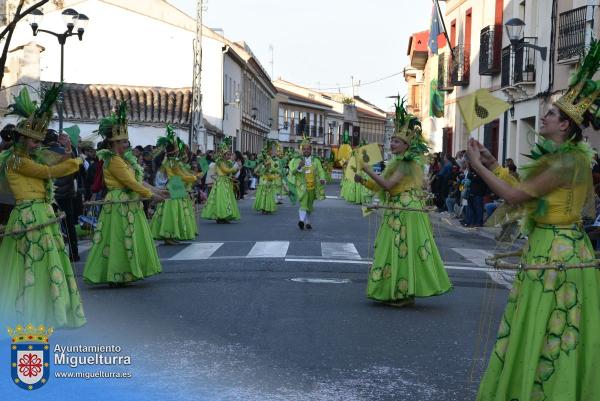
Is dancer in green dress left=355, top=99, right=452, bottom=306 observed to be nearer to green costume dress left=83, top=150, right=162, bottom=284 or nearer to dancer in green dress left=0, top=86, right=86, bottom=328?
green costume dress left=83, top=150, right=162, bottom=284

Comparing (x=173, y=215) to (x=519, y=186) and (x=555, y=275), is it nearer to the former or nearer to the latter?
(x=519, y=186)

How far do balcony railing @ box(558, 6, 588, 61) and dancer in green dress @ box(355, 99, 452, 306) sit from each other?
43.2ft

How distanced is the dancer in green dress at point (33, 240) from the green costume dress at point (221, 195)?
1350 centimetres

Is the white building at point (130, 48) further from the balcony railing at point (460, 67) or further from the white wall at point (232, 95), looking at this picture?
the balcony railing at point (460, 67)

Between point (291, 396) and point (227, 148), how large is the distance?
54.1 feet

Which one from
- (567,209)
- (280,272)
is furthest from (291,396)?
(280,272)

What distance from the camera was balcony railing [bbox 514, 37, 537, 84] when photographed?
26653 mm

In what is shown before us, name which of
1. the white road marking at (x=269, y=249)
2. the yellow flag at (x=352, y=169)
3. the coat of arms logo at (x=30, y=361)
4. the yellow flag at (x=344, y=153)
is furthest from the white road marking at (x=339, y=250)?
the coat of arms logo at (x=30, y=361)

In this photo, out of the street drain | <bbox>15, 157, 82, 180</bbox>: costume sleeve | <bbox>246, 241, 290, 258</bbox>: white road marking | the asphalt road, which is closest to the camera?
the asphalt road

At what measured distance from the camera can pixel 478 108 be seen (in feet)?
17.3

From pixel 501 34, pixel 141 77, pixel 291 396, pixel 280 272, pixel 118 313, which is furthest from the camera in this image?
Result: pixel 141 77

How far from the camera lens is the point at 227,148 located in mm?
22250

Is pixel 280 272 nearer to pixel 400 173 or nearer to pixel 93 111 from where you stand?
pixel 400 173

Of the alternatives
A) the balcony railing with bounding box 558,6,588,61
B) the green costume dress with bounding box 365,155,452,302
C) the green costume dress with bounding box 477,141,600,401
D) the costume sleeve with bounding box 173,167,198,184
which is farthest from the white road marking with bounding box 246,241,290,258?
the balcony railing with bounding box 558,6,588,61
